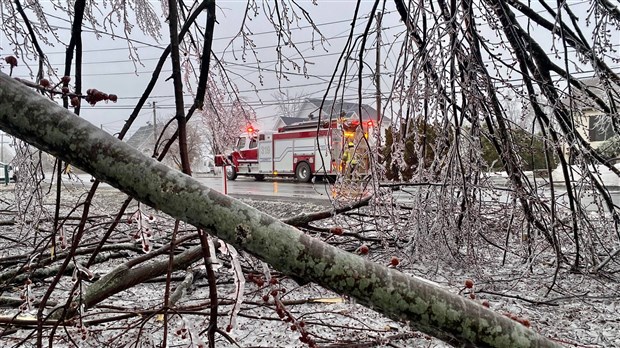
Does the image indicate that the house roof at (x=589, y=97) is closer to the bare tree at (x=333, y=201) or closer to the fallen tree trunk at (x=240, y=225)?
the bare tree at (x=333, y=201)

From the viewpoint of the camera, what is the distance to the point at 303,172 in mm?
21078

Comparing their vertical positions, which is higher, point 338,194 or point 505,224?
point 338,194

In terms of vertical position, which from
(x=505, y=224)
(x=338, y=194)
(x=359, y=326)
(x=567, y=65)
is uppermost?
(x=567, y=65)

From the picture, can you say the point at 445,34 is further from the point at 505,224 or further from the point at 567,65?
the point at 505,224

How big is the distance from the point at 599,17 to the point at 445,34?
3.99 feet

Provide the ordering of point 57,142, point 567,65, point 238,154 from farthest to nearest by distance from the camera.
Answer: point 567,65 → point 238,154 → point 57,142

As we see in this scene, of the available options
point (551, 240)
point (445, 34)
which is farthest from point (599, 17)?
point (551, 240)

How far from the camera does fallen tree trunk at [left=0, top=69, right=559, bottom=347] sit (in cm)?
83

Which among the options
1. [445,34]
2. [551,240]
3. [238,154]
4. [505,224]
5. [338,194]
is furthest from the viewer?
[505,224]

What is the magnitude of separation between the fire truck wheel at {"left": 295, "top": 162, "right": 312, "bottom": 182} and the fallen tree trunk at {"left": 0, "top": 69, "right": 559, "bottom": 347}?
19711 mm

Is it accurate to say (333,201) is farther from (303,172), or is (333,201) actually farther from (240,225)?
(303,172)

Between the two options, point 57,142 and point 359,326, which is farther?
point 359,326

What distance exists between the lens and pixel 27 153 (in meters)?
3.13

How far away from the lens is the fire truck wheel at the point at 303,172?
20812 millimetres
